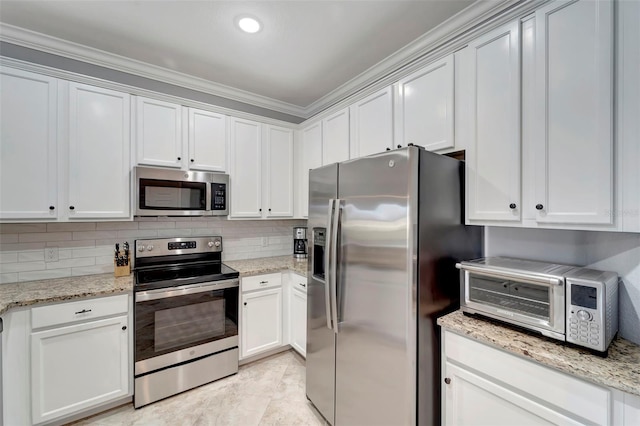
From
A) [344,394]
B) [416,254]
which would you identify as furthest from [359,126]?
[344,394]

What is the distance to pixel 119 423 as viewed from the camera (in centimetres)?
190

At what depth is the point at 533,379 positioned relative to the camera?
43.9 inches

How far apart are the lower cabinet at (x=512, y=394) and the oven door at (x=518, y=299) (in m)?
0.18

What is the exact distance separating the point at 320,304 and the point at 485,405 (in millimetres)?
1042

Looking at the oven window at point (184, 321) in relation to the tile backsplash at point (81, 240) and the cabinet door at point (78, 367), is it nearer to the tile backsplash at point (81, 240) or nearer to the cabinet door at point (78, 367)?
the cabinet door at point (78, 367)

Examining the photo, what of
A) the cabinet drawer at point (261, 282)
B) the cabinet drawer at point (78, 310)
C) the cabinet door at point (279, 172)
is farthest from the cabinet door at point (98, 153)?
the cabinet door at point (279, 172)

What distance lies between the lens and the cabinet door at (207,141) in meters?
2.55

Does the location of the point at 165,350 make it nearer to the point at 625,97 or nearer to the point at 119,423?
the point at 119,423

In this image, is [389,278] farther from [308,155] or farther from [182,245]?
[182,245]

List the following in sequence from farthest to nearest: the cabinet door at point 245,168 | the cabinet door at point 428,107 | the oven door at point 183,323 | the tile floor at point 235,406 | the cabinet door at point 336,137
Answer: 1. the cabinet door at point 245,168
2. the cabinet door at point 336,137
3. the oven door at point 183,323
4. the tile floor at point 235,406
5. the cabinet door at point 428,107

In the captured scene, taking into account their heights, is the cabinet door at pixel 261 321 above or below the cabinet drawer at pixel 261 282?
below

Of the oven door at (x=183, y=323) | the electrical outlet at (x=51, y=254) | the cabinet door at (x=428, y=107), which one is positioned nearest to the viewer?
the cabinet door at (x=428, y=107)

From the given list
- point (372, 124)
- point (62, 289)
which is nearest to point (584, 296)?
point (372, 124)

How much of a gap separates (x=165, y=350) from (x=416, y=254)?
2079 mm
